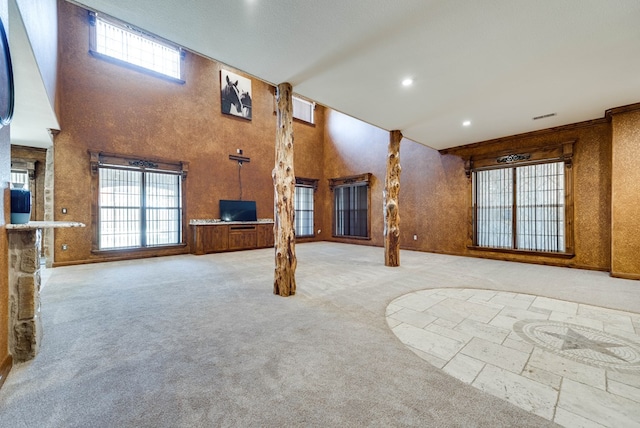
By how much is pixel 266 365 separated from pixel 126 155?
6.43m

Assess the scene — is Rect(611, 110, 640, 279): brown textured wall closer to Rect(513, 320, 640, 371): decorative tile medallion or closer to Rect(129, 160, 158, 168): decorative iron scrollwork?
Rect(513, 320, 640, 371): decorative tile medallion

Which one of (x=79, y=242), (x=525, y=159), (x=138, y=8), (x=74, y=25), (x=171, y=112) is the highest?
(x=74, y=25)

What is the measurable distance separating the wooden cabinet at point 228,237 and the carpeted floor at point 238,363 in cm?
292

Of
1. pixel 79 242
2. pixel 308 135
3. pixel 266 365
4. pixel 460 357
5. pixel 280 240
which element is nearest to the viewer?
pixel 266 365

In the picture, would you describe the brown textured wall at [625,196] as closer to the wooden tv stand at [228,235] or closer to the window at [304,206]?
the wooden tv stand at [228,235]

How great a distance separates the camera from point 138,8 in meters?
2.13

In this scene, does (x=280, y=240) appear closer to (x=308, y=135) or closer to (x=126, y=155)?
(x=126, y=155)

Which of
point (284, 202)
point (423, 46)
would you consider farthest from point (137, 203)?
point (423, 46)

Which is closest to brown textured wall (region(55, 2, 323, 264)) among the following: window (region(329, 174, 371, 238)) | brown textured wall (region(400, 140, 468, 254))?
window (region(329, 174, 371, 238))

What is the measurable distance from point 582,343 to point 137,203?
7.97 metres

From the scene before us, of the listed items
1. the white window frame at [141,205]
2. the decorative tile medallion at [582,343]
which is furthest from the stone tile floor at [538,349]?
the white window frame at [141,205]

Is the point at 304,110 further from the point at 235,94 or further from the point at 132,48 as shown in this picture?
the point at 132,48

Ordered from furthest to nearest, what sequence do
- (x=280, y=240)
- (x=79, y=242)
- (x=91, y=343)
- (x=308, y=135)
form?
1. (x=308, y=135)
2. (x=79, y=242)
3. (x=280, y=240)
4. (x=91, y=343)

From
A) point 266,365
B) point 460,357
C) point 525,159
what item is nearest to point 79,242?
point 266,365
